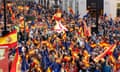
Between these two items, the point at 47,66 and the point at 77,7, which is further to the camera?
the point at 77,7

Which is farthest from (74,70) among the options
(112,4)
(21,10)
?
(112,4)

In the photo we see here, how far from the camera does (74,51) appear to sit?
2147 centimetres

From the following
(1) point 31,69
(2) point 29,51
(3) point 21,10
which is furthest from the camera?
(3) point 21,10

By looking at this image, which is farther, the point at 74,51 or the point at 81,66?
the point at 74,51

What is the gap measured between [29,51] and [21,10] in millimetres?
23554

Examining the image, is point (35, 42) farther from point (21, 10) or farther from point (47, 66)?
point (21, 10)

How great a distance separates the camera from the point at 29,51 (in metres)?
21.2

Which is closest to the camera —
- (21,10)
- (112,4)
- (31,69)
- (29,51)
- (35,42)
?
(31,69)

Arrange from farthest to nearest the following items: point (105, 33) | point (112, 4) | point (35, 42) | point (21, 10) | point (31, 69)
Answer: point (112, 4), point (21, 10), point (105, 33), point (35, 42), point (31, 69)

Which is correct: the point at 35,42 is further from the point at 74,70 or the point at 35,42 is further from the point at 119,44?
the point at 74,70

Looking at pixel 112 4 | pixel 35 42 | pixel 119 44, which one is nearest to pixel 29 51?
pixel 35 42

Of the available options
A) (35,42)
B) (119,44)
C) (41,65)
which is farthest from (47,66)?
(119,44)

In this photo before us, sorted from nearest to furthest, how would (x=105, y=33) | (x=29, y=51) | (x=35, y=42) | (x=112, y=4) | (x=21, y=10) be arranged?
(x=29, y=51) → (x=35, y=42) → (x=105, y=33) → (x=21, y=10) → (x=112, y=4)

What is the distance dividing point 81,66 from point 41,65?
1.51m
